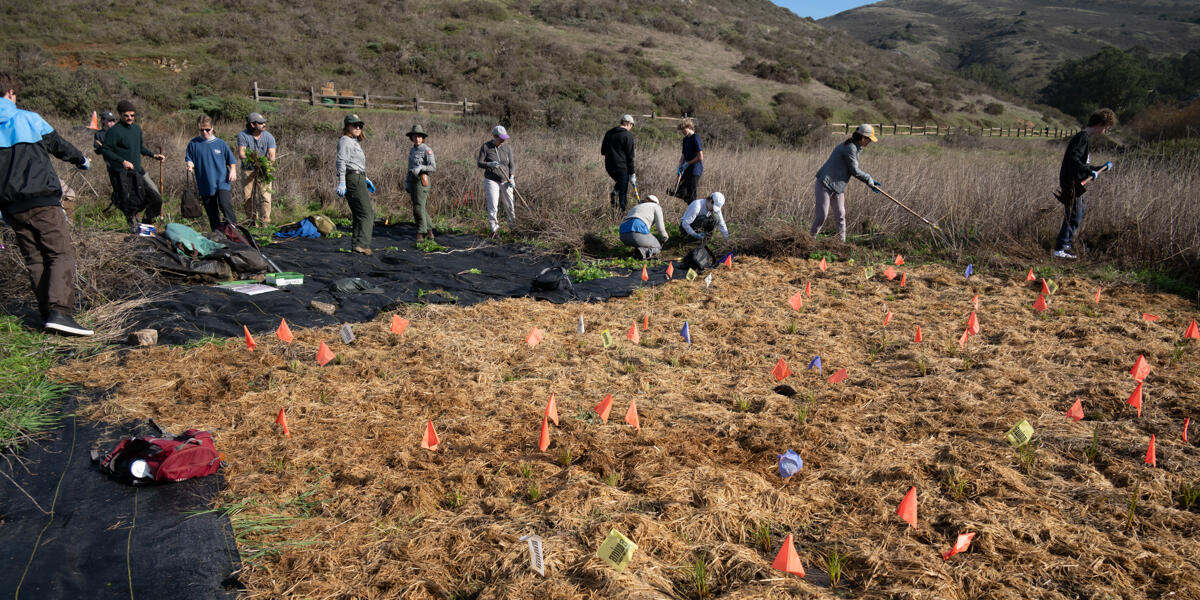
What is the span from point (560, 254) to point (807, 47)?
50993 millimetres

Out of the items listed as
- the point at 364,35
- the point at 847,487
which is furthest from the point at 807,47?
the point at 847,487

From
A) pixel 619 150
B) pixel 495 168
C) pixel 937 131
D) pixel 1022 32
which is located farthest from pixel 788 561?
pixel 1022 32

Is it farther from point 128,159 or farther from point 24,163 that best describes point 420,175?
Answer: point 24,163

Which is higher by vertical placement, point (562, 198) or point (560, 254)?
point (562, 198)

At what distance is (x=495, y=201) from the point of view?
9.73 metres

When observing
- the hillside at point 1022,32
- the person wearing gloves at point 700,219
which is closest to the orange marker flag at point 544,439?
the person wearing gloves at point 700,219

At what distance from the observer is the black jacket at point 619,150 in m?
9.58

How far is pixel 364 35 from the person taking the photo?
35281 mm

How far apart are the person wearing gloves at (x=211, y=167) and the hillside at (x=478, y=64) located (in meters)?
15.1

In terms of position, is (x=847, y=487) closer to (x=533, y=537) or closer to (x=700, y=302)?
(x=533, y=537)

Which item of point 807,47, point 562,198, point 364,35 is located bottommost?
point 562,198

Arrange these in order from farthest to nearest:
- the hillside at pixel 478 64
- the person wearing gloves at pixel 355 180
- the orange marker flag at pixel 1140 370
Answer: the hillside at pixel 478 64
the person wearing gloves at pixel 355 180
the orange marker flag at pixel 1140 370

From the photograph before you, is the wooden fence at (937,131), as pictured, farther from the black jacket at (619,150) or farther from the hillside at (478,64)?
the black jacket at (619,150)

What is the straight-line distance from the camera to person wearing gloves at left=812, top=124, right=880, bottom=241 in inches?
311
